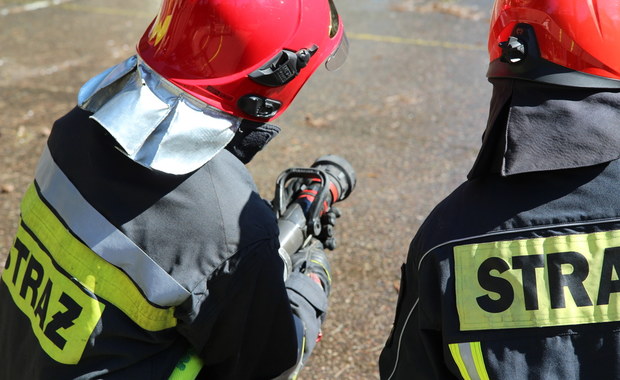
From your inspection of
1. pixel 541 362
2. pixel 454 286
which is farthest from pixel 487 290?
pixel 541 362

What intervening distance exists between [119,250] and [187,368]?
43 centimetres

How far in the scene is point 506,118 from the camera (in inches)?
74.3

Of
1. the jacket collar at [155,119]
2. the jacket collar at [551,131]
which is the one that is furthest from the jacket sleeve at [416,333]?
the jacket collar at [155,119]

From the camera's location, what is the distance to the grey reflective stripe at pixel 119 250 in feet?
6.45

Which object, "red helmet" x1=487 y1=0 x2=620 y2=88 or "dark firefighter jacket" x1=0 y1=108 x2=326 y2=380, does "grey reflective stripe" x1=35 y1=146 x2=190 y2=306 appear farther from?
"red helmet" x1=487 y1=0 x2=620 y2=88

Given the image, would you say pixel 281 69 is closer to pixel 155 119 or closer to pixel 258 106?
pixel 258 106

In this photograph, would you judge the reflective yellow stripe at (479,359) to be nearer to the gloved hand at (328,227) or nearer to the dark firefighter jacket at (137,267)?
the dark firefighter jacket at (137,267)

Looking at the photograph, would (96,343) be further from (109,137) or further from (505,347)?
(505,347)

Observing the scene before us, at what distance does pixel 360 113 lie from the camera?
6.25 m

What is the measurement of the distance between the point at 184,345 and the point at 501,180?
1041 mm

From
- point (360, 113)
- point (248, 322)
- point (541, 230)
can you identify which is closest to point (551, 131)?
point (541, 230)

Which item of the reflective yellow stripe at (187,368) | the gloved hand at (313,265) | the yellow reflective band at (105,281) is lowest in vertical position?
the gloved hand at (313,265)

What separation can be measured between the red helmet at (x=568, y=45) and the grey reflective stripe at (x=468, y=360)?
690 mm

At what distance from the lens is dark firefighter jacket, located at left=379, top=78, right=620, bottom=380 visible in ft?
5.59
